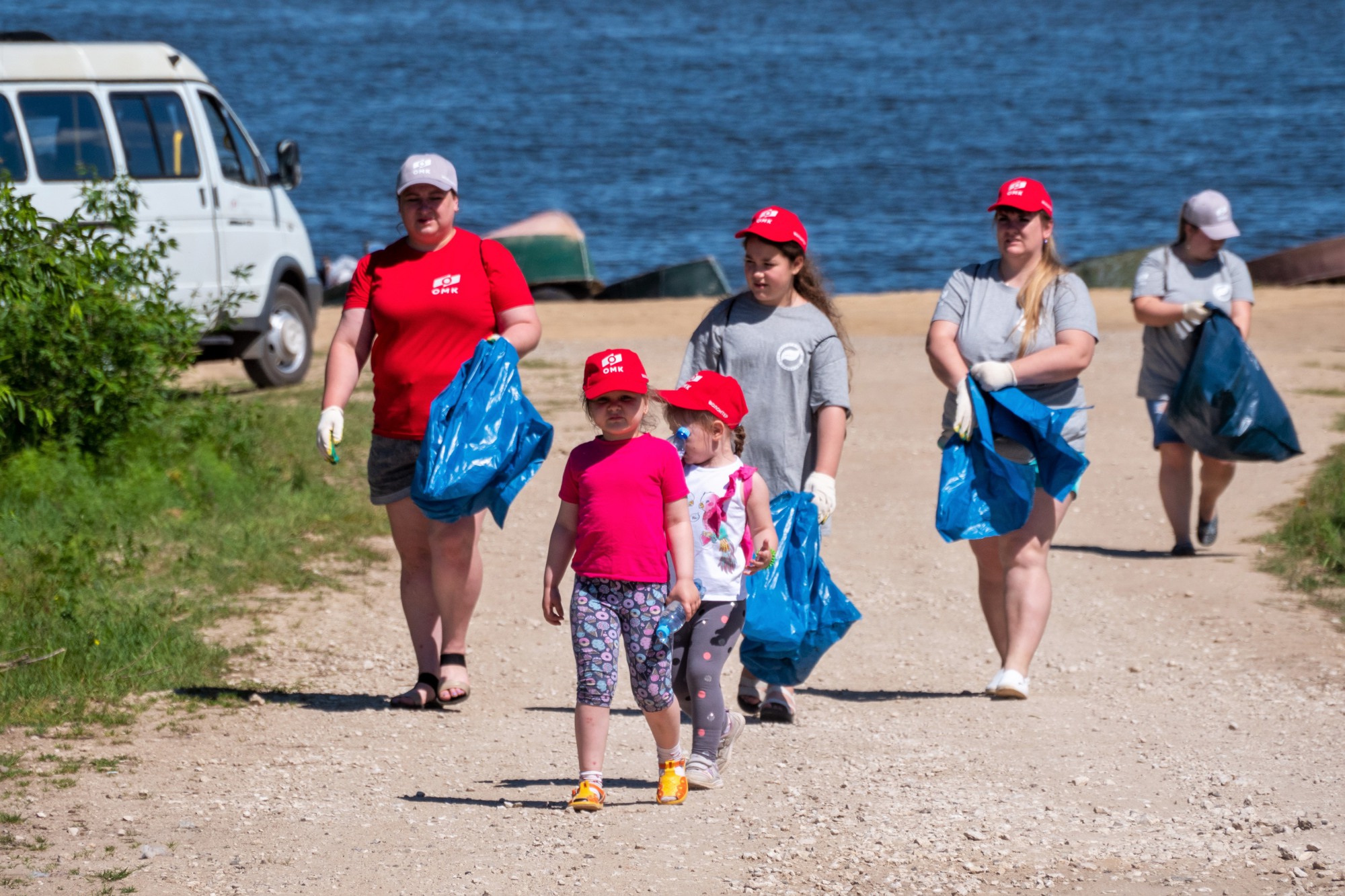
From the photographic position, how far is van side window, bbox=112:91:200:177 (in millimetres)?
13023

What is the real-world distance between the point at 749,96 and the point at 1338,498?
64271 mm

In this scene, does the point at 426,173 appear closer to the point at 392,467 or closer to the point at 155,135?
the point at 392,467

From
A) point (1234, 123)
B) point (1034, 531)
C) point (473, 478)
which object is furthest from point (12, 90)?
point (1234, 123)

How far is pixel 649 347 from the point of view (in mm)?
17203

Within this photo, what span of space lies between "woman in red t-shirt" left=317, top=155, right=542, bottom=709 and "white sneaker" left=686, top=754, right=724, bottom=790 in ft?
4.42

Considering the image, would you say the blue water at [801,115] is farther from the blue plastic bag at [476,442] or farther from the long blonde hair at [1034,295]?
the blue plastic bag at [476,442]

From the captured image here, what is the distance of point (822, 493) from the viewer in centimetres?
569

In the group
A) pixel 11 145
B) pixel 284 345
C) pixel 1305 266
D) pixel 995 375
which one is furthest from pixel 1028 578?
pixel 1305 266

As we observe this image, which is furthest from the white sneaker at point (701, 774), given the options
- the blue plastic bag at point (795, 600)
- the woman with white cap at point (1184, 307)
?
the woman with white cap at point (1184, 307)

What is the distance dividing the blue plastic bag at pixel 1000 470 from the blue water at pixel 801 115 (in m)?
7.39

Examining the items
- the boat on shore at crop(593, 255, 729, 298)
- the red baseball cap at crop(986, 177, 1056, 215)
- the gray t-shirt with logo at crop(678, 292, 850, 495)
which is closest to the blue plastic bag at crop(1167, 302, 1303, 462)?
the red baseball cap at crop(986, 177, 1056, 215)

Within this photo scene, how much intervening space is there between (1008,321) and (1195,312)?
261 cm

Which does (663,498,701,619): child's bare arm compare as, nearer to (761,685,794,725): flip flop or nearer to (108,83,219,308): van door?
(761,685,794,725): flip flop

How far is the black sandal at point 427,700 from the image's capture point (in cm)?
630
